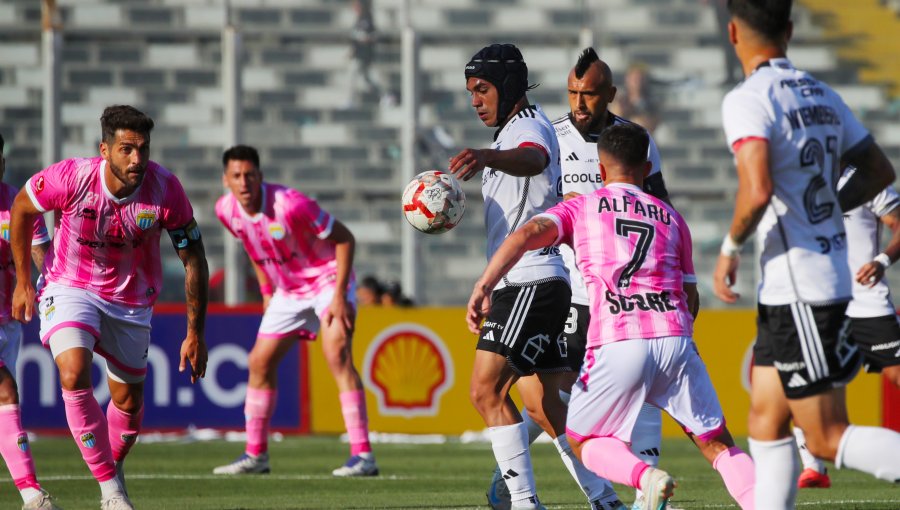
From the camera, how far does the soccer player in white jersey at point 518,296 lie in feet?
21.3

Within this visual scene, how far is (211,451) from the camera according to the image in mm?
12156

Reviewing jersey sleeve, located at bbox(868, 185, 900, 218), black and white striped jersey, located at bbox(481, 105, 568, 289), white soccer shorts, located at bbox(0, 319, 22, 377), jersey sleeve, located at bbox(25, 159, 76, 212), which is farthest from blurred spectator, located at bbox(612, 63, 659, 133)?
jersey sleeve, located at bbox(25, 159, 76, 212)

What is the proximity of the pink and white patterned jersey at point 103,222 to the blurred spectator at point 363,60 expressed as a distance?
1078 centimetres

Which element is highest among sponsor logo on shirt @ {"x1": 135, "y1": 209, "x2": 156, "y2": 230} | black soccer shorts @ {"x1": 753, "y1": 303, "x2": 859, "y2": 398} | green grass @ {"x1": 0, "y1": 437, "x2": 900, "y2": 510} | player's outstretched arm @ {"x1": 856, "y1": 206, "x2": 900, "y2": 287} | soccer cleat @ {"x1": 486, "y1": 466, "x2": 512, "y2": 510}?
sponsor logo on shirt @ {"x1": 135, "y1": 209, "x2": 156, "y2": 230}

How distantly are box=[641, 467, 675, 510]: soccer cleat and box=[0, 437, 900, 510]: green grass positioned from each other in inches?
99.0

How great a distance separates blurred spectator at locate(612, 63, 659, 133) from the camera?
18078mm

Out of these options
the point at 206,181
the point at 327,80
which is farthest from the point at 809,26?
the point at 206,181

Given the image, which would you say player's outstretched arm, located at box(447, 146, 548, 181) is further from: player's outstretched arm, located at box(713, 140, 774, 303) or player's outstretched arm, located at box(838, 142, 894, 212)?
player's outstretched arm, located at box(838, 142, 894, 212)

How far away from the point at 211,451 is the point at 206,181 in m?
6.59

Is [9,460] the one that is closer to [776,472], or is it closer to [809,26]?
[776,472]

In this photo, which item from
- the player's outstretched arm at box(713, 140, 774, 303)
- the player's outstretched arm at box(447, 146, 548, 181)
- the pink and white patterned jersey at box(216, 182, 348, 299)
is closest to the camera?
the player's outstretched arm at box(713, 140, 774, 303)

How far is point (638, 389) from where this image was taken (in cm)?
550

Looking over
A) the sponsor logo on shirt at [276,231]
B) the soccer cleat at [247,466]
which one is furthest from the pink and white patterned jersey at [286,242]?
the soccer cleat at [247,466]

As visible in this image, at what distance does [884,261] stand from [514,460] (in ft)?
7.29
